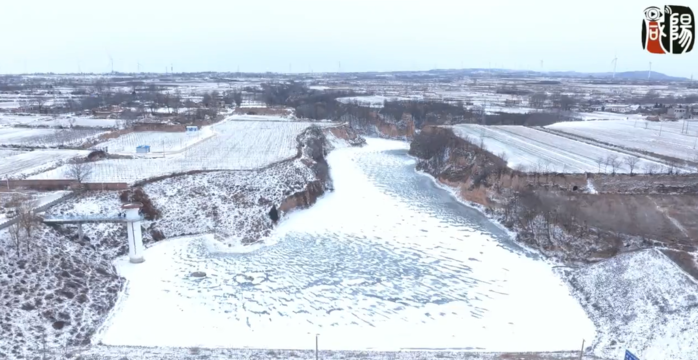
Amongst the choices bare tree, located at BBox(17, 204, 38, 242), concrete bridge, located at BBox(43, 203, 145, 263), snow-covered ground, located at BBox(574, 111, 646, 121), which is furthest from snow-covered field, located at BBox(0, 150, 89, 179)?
snow-covered ground, located at BBox(574, 111, 646, 121)

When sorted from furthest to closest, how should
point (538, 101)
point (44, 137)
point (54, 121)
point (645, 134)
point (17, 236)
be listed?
point (538, 101) < point (54, 121) < point (645, 134) < point (44, 137) < point (17, 236)

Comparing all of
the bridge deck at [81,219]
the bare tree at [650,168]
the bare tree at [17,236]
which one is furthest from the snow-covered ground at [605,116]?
the bare tree at [17,236]

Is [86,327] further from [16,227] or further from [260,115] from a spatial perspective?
[260,115]

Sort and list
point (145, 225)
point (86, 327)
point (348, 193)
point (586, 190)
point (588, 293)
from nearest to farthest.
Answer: point (86, 327), point (588, 293), point (145, 225), point (586, 190), point (348, 193)

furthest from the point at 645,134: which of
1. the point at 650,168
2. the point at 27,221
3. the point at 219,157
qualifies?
the point at 27,221

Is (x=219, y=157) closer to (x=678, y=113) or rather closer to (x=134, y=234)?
(x=134, y=234)

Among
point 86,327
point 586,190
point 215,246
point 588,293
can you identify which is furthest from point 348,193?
point 86,327

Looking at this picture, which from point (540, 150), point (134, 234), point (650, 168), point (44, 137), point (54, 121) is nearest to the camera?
point (134, 234)
